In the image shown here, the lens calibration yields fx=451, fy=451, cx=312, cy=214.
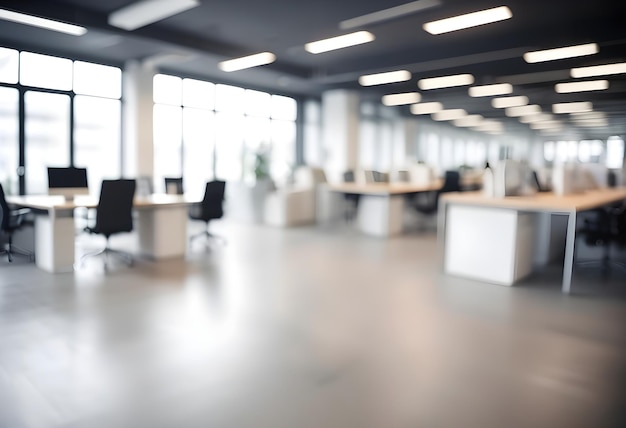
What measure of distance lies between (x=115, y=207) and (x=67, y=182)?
1.54 meters

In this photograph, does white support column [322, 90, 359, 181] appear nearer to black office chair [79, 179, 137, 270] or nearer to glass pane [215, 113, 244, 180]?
glass pane [215, 113, 244, 180]

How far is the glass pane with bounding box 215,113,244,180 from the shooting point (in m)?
11.2

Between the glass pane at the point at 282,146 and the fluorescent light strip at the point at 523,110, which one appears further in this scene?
the fluorescent light strip at the point at 523,110

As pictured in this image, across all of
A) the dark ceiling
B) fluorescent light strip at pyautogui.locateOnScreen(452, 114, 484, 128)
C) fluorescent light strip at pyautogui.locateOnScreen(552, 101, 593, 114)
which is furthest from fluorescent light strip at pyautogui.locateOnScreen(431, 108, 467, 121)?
the dark ceiling

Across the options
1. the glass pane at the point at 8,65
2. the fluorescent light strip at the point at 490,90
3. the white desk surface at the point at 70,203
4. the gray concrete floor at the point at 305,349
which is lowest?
the gray concrete floor at the point at 305,349

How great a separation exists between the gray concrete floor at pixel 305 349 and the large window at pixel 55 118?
359 centimetres

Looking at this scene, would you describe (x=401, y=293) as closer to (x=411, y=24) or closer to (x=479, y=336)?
(x=479, y=336)

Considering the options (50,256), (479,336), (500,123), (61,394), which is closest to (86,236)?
(50,256)

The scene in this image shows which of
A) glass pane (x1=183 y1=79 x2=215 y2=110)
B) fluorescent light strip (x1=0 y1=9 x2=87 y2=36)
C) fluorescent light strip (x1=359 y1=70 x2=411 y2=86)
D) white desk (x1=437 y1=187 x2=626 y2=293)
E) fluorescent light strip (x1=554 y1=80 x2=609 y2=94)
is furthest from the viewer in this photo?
fluorescent light strip (x1=554 y1=80 x2=609 y2=94)

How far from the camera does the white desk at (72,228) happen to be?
5.00 meters

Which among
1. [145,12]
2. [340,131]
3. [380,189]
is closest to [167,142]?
[145,12]

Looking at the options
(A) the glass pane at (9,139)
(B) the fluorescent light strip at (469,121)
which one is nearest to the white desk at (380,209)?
(A) the glass pane at (9,139)

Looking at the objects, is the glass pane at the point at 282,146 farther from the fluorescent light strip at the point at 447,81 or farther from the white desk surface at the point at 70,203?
the white desk surface at the point at 70,203

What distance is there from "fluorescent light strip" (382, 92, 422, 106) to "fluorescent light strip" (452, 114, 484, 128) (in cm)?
480
